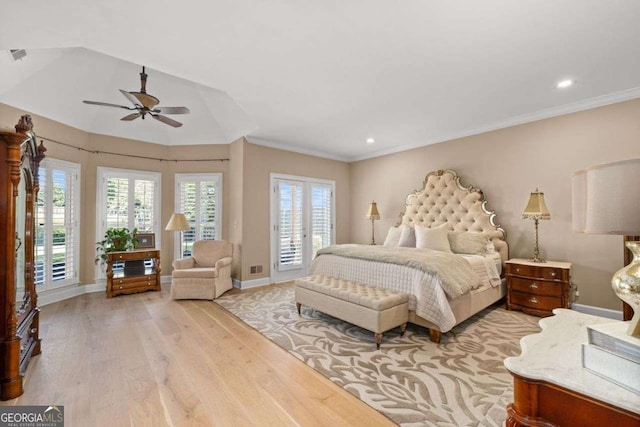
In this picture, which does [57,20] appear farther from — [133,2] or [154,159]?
[154,159]

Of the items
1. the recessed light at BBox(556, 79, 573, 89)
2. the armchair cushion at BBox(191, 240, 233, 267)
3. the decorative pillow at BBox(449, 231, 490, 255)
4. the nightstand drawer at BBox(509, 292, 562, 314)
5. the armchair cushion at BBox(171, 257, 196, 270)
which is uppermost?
the recessed light at BBox(556, 79, 573, 89)

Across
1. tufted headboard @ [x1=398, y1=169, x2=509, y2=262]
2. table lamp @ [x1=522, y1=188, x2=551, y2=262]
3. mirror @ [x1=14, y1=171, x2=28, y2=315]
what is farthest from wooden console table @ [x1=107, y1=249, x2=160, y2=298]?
table lamp @ [x1=522, y1=188, x2=551, y2=262]

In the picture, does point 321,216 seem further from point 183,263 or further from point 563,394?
point 563,394

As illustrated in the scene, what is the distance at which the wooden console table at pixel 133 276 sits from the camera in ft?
14.9

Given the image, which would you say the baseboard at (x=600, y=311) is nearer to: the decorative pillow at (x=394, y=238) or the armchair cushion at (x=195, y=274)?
the decorative pillow at (x=394, y=238)

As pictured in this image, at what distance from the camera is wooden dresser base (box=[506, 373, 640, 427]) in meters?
0.80

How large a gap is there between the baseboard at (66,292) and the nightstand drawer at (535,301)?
21.5ft

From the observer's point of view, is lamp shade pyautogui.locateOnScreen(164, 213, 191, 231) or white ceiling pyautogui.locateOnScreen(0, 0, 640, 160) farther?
lamp shade pyautogui.locateOnScreen(164, 213, 191, 231)

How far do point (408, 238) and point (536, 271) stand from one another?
1701 millimetres

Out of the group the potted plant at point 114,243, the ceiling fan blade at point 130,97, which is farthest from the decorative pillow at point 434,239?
the potted plant at point 114,243

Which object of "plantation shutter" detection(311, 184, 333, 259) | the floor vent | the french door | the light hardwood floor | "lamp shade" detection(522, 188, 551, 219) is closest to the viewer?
the light hardwood floor

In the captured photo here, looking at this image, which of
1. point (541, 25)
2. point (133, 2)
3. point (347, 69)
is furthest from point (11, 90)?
point (541, 25)

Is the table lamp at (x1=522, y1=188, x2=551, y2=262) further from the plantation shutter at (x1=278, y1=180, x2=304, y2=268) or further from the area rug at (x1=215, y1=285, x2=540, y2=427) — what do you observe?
the plantation shutter at (x1=278, y1=180, x2=304, y2=268)

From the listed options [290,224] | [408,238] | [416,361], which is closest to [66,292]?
[290,224]
